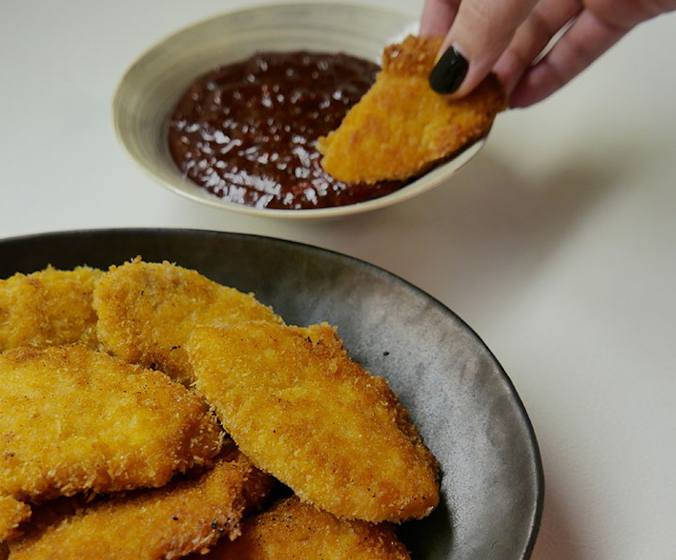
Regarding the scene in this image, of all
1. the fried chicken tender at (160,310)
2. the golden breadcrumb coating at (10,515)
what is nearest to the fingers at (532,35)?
the fried chicken tender at (160,310)

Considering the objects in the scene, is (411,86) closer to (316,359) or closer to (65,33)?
(316,359)

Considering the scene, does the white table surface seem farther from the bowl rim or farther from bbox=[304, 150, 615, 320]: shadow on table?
the bowl rim

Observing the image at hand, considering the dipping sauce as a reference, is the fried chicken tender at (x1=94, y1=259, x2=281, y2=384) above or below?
below

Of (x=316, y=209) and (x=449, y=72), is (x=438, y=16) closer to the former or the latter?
(x=449, y=72)

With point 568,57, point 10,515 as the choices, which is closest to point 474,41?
point 568,57

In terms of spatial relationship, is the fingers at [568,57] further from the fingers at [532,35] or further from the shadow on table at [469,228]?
the shadow on table at [469,228]

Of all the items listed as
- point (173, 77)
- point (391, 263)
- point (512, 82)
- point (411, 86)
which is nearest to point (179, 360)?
point (391, 263)

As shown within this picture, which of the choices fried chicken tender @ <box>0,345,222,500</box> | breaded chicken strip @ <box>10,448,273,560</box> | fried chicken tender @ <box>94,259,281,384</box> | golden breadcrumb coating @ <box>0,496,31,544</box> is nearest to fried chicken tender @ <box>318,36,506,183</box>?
fried chicken tender @ <box>94,259,281,384</box>
